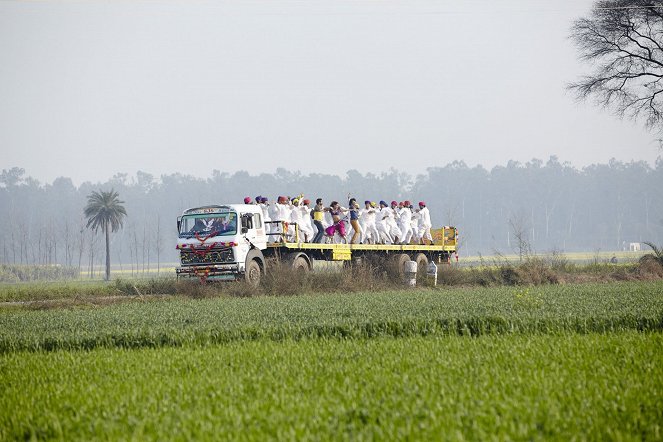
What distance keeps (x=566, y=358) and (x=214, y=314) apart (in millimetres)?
8695

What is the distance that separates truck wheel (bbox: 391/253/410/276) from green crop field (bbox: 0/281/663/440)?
1505 centimetres

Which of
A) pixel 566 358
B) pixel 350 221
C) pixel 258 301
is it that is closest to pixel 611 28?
pixel 350 221

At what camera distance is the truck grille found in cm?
2547

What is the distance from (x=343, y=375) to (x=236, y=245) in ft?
55.2

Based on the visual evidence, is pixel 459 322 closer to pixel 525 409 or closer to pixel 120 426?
pixel 525 409

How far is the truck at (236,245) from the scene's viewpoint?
83.8ft

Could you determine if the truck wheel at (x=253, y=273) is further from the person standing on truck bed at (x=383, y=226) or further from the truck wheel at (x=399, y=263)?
the person standing on truck bed at (x=383, y=226)

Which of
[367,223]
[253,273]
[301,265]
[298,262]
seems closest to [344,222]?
[367,223]

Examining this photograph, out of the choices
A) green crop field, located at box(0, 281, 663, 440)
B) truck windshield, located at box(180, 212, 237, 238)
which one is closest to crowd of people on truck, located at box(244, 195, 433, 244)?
truck windshield, located at box(180, 212, 237, 238)

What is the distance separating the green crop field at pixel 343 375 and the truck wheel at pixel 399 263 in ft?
49.4

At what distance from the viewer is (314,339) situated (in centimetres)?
1273

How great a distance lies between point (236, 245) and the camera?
83.5 ft

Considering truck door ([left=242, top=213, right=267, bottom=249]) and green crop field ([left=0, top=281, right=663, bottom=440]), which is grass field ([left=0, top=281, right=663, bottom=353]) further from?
truck door ([left=242, top=213, right=267, bottom=249])

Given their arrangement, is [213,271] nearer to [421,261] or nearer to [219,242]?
[219,242]
